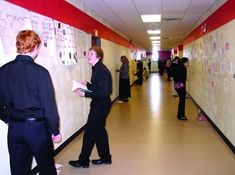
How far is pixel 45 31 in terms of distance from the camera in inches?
151

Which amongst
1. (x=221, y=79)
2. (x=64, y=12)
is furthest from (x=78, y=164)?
(x=221, y=79)

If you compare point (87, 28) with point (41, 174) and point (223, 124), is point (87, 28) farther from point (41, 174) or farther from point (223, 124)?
point (41, 174)

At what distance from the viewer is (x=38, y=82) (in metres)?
2.21

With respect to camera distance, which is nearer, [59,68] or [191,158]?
[191,158]

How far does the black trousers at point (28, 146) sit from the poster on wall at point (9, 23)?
1005 millimetres

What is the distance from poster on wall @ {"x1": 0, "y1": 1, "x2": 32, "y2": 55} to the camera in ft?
9.37

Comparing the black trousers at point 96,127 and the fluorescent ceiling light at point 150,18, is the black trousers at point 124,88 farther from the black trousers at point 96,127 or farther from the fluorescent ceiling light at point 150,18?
the black trousers at point 96,127

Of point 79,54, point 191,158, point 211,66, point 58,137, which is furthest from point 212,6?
point 58,137

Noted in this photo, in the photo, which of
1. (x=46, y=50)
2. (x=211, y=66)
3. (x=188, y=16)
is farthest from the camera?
(x=188, y=16)

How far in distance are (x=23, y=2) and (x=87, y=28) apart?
2.82m

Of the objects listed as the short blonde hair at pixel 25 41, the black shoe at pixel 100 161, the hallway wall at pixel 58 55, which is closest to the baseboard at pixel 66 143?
the hallway wall at pixel 58 55

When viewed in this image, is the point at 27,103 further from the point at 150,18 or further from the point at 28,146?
the point at 150,18

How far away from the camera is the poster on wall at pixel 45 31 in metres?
3.57

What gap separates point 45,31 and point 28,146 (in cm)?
197
